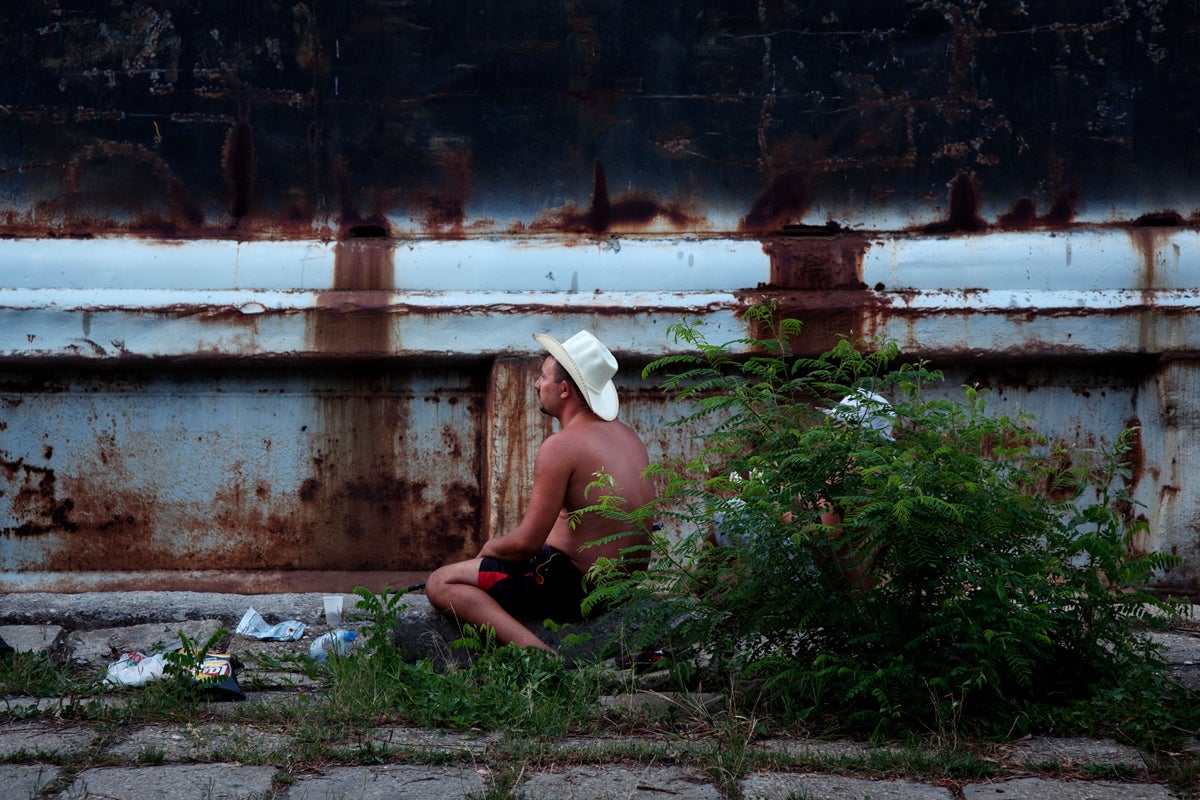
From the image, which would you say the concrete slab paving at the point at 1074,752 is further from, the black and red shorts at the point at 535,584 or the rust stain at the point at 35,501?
the rust stain at the point at 35,501

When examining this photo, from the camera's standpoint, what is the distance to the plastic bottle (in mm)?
4145

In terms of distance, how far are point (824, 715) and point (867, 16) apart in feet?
10.8

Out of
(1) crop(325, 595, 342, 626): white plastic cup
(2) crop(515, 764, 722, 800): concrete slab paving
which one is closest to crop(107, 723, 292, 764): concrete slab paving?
(2) crop(515, 764, 722, 800): concrete slab paving

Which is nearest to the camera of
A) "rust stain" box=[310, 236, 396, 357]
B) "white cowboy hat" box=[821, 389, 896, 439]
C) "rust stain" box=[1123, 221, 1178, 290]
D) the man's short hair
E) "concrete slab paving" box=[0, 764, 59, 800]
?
"concrete slab paving" box=[0, 764, 59, 800]

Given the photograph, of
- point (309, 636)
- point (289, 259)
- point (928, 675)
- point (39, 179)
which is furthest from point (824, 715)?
point (39, 179)

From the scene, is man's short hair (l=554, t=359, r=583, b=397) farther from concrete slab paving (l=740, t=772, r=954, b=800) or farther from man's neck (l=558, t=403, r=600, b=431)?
concrete slab paving (l=740, t=772, r=954, b=800)

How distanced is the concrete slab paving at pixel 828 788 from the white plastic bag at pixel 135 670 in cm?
194

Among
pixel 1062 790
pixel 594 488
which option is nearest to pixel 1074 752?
pixel 1062 790

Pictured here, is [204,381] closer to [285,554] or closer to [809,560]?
[285,554]

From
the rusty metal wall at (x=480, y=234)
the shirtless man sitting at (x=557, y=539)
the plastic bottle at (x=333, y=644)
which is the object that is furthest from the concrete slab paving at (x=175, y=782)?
the rusty metal wall at (x=480, y=234)

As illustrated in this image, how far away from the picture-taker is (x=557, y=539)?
4.37m

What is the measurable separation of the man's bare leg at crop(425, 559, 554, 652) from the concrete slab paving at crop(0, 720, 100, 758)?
53.2 inches

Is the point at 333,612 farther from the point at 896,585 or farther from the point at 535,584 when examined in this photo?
the point at 896,585

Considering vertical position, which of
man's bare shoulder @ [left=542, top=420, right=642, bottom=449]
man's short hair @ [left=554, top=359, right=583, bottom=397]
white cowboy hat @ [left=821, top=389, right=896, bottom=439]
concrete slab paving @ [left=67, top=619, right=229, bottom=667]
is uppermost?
man's short hair @ [left=554, top=359, right=583, bottom=397]
